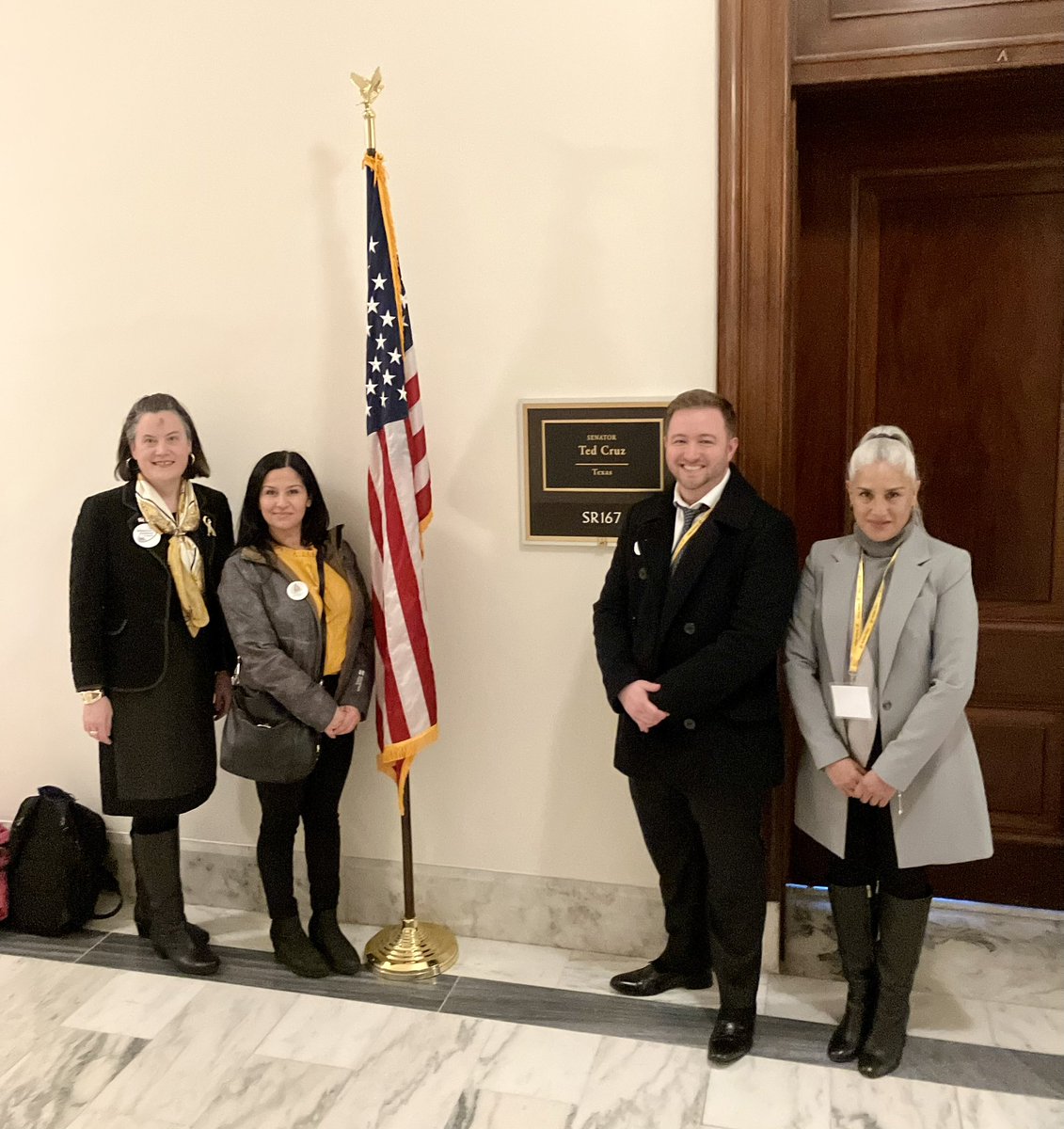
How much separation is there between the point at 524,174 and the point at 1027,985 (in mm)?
2589

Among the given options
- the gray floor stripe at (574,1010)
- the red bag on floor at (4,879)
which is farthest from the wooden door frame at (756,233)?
the red bag on floor at (4,879)

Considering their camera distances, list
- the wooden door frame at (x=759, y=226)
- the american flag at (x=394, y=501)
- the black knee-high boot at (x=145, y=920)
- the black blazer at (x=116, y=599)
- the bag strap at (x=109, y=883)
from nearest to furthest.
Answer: the wooden door frame at (x=759, y=226) < the american flag at (x=394, y=501) < the black blazer at (x=116, y=599) < the black knee-high boot at (x=145, y=920) < the bag strap at (x=109, y=883)

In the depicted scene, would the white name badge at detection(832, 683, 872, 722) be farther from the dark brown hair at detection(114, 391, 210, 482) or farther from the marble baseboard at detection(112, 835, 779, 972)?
the dark brown hair at detection(114, 391, 210, 482)

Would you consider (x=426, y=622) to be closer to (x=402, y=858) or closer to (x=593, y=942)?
(x=402, y=858)

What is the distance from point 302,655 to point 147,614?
46cm

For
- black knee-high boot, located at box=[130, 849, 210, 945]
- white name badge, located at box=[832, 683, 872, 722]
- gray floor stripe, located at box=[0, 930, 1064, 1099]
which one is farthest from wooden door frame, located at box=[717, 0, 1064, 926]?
black knee-high boot, located at box=[130, 849, 210, 945]

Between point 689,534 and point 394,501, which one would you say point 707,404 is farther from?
point 394,501

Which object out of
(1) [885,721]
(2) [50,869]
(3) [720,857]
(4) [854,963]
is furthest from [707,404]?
(2) [50,869]

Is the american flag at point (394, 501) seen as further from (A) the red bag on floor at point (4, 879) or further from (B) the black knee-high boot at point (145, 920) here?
(A) the red bag on floor at point (4, 879)

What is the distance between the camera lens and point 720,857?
2500mm

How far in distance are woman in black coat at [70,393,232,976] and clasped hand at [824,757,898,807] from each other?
5.72ft

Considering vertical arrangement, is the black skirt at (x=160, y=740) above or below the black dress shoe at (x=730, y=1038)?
above

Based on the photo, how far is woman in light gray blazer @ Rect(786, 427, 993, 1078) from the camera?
2.34 metres

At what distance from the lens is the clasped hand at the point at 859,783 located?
234 cm
